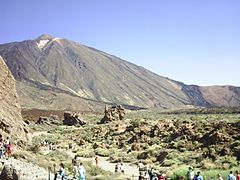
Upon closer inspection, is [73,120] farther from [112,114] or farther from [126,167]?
[126,167]

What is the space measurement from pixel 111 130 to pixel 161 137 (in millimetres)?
12422

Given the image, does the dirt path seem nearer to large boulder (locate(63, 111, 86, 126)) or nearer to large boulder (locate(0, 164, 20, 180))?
large boulder (locate(0, 164, 20, 180))

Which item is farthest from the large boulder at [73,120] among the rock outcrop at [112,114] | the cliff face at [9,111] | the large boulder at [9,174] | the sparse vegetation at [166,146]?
the large boulder at [9,174]

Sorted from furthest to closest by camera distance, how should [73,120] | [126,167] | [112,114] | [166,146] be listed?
[73,120] < [112,114] < [166,146] < [126,167]

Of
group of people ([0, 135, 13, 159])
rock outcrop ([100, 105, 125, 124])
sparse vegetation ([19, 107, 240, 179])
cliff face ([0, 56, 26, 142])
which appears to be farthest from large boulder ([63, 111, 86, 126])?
group of people ([0, 135, 13, 159])

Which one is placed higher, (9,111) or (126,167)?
(9,111)

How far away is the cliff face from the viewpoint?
24.4m

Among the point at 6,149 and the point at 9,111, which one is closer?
the point at 6,149

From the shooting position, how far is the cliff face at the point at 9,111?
24.4m

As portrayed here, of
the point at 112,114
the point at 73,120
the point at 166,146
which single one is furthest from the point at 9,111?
the point at 73,120

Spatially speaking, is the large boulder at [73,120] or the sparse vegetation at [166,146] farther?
the large boulder at [73,120]

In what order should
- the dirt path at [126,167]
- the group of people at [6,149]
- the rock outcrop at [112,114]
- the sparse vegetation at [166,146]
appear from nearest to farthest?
the group of people at [6,149] < the sparse vegetation at [166,146] < the dirt path at [126,167] < the rock outcrop at [112,114]

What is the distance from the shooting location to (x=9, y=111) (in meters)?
26.2

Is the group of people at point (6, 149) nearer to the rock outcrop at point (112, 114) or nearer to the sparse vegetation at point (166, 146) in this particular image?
the sparse vegetation at point (166, 146)
